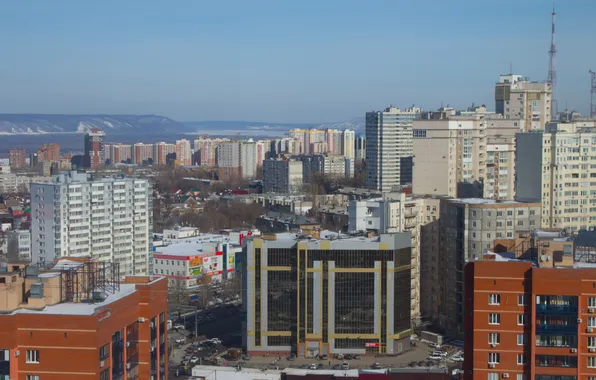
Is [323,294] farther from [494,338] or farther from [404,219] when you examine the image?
[494,338]

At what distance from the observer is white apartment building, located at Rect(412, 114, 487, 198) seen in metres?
20.3

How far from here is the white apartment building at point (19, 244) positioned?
19.9 meters

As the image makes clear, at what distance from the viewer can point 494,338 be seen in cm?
773

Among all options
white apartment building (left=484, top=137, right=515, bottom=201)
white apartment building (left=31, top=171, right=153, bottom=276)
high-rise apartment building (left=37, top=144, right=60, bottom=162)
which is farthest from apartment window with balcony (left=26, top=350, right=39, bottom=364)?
high-rise apartment building (left=37, top=144, right=60, bottom=162)

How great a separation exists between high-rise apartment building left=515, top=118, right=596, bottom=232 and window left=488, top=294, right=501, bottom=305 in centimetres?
1093

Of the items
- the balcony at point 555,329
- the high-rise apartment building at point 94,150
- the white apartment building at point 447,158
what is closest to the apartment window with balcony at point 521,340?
the balcony at point 555,329

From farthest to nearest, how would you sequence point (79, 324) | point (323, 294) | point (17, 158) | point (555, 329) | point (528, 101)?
point (17, 158)
point (528, 101)
point (323, 294)
point (555, 329)
point (79, 324)

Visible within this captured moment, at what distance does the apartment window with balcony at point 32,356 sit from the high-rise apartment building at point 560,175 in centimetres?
1287

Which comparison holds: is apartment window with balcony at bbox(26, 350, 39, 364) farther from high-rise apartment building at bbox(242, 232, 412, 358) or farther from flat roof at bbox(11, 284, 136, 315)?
high-rise apartment building at bbox(242, 232, 412, 358)

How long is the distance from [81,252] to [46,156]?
3573 centimetres

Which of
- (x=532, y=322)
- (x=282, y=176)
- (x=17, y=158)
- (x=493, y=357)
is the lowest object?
(x=493, y=357)

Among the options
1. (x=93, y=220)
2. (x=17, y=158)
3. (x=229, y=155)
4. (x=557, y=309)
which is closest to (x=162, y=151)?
(x=17, y=158)

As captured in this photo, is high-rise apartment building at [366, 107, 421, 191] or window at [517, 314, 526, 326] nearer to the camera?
window at [517, 314, 526, 326]

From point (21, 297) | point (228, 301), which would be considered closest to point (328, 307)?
point (228, 301)
